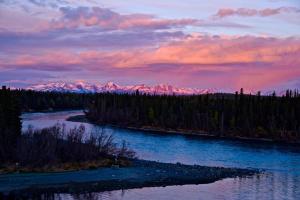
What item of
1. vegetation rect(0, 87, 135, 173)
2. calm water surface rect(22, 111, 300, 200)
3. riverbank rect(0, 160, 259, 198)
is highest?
vegetation rect(0, 87, 135, 173)

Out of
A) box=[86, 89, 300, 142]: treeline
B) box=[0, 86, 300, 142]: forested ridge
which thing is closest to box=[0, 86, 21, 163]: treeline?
box=[0, 86, 300, 142]: forested ridge

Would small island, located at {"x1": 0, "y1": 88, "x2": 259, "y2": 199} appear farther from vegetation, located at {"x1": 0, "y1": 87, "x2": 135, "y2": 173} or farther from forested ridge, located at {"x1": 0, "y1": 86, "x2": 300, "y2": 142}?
forested ridge, located at {"x1": 0, "y1": 86, "x2": 300, "y2": 142}

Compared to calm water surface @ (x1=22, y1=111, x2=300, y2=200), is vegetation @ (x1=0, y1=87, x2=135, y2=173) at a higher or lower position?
higher

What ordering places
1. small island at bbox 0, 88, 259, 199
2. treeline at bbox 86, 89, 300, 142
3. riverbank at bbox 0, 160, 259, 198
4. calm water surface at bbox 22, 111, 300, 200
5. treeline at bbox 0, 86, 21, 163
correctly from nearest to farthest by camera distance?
riverbank at bbox 0, 160, 259, 198, calm water surface at bbox 22, 111, 300, 200, small island at bbox 0, 88, 259, 199, treeline at bbox 0, 86, 21, 163, treeline at bbox 86, 89, 300, 142

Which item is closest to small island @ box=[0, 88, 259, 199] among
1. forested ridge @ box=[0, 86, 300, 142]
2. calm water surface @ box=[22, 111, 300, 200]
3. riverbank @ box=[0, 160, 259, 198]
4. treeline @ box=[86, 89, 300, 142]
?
riverbank @ box=[0, 160, 259, 198]

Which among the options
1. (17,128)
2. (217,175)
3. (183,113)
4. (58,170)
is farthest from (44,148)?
(183,113)

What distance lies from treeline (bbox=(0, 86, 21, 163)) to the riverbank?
5.04 m

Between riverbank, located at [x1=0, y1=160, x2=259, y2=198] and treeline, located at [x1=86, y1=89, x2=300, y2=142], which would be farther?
treeline, located at [x1=86, y1=89, x2=300, y2=142]

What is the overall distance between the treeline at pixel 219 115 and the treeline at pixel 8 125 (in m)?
68.3

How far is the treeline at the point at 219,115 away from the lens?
4657 inches

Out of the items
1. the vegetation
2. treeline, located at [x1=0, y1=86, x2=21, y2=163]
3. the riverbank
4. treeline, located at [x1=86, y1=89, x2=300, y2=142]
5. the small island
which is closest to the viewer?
the riverbank

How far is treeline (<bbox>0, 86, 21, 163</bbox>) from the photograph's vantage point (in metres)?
50.1

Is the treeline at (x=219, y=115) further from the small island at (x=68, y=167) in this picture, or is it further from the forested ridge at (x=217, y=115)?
the small island at (x=68, y=167)

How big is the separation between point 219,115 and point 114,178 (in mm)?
85038
